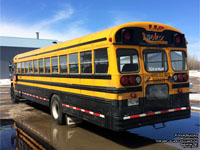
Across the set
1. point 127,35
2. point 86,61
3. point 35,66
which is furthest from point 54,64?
point 127,35

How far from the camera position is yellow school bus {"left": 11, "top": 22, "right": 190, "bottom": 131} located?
4465 millimetres

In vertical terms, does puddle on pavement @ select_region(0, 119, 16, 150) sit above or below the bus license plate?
below

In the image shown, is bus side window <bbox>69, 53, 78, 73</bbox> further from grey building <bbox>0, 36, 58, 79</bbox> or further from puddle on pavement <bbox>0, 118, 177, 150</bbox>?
grey building <bbox>0, 36, 58, 79</bbox>

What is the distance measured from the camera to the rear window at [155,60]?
4.85 m

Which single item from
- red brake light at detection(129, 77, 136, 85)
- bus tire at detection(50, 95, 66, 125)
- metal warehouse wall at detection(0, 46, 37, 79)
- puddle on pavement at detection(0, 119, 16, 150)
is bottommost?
puddle on pavement at detection(0, 119, 16, 150)

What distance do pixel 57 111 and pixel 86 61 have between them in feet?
8.76

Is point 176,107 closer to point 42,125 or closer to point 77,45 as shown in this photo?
point 77,45

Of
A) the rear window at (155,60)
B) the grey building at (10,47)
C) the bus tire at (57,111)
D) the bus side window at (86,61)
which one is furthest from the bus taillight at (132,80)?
the grey building at (10,47)

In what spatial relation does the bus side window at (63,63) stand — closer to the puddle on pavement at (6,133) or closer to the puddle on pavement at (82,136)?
the puddle on pavement at (82,136)

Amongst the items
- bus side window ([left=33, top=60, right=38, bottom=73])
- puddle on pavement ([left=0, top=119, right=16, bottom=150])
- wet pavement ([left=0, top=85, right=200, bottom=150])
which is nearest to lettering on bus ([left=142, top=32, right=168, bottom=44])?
wet pavement ([left=0, top=85, right=200, bottom=150])

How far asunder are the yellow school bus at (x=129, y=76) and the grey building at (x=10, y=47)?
41424mm

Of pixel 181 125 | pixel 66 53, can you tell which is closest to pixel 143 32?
pixel 66 53

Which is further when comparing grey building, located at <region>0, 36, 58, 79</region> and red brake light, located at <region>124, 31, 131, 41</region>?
grey building, located at <region>0, 36, 58, 79</region>

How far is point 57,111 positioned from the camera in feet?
23.4
